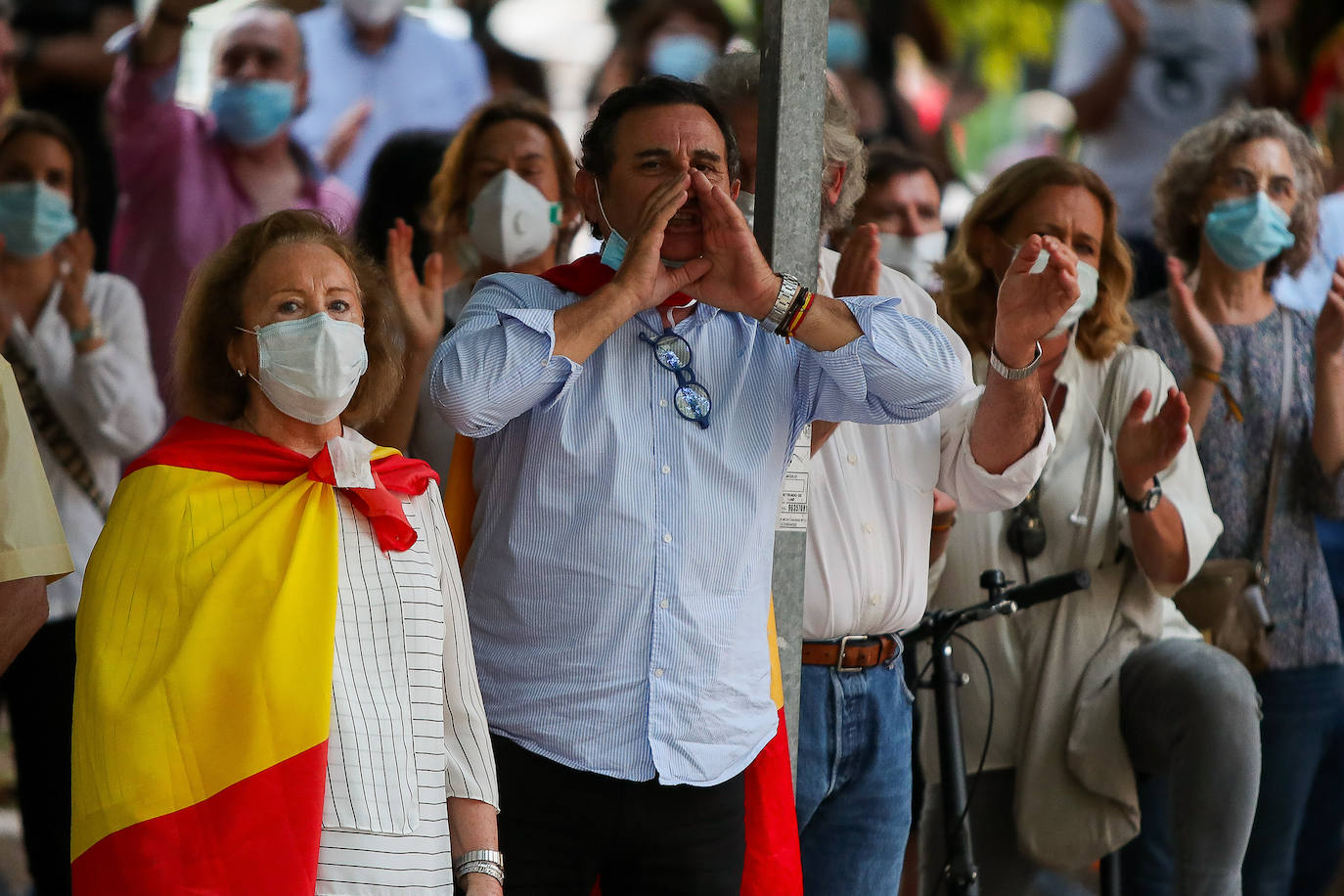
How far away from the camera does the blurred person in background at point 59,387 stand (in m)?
3.96

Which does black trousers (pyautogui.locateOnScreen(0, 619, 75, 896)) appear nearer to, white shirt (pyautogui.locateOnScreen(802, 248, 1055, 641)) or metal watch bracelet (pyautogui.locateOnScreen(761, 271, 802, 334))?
white shirt (pyautogui.locateOnScreen(802, 248, 1055, 641))

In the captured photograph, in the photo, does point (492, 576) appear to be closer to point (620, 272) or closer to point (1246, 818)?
point (620, 272)

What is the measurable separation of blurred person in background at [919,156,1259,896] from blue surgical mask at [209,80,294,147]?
2.64 metres

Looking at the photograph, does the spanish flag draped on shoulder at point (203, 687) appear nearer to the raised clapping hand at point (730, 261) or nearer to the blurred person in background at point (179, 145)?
the raised clapping hand at point (730, 261)

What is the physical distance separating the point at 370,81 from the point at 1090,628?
3.93 m

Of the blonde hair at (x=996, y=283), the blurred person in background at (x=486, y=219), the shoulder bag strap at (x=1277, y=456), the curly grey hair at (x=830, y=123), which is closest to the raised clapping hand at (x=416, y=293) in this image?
the blurred person in background at (x=486, y=219)

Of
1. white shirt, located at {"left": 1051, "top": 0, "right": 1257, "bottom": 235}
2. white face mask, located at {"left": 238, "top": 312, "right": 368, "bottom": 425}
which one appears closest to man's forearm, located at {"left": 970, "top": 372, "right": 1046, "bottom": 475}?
white face mask, located at {"left": 238, "top": 312, "right": 368, "bottom": 425}

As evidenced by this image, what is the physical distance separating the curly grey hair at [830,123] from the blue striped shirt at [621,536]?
27.4 inches

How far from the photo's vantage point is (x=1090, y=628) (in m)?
3.61

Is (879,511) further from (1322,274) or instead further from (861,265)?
(1322,274)

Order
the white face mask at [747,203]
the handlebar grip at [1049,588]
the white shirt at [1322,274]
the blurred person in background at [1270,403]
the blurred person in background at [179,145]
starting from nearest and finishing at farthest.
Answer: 1. the white face mask at [747,203]
2. the handlebar grip at [1049,588]
3. the blurred person in background at [1270,403]
4. the blurred person in background at [179,145]
5. the white shirt at [1322,274]

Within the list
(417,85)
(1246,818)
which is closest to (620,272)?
(1246,818)

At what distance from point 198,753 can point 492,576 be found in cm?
53

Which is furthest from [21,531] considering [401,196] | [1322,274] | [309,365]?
[1322,274]
